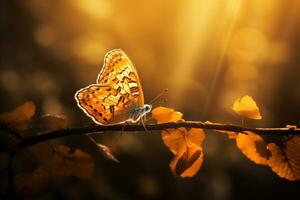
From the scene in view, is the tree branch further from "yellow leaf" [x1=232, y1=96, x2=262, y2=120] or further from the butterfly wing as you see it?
the butterfly wing

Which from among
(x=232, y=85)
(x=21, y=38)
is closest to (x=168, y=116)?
(x=232, y=85)

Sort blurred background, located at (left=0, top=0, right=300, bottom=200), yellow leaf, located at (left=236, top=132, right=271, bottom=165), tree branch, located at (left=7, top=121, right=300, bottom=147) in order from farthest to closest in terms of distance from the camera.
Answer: blurred background, located at (left=0, top=0, right=300, bottom=200) < yellow leaf, located at (left=236, top=132, right=271, bottom=165) < tree branch, located at (left=7, top=121, right=300, bottom=147)

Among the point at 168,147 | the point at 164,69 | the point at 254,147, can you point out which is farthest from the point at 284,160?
the point at 164,69

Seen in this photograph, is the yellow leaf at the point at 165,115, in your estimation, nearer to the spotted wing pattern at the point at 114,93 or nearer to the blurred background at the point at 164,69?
the spotted wing pattern at the point at 114,93

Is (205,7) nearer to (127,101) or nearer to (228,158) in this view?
(228,158)

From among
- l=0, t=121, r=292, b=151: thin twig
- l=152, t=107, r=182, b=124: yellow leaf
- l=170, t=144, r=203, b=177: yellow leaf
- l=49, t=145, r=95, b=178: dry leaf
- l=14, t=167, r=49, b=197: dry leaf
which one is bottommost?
l=14, t=167, r=49, b=197: dry leaf

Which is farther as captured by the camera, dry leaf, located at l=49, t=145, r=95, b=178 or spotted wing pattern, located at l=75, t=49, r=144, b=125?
spotted wing pattern, located at l=75, t=49, r=144, b=125

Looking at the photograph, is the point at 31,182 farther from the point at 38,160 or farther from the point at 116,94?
the point at 116,94

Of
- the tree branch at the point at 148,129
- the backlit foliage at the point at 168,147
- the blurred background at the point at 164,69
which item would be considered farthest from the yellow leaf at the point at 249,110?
the blurred background at the point at 164,69

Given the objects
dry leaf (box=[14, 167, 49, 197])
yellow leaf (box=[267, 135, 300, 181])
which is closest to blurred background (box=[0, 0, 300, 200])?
dry leaf (box=[14, 167, 49, 197])
